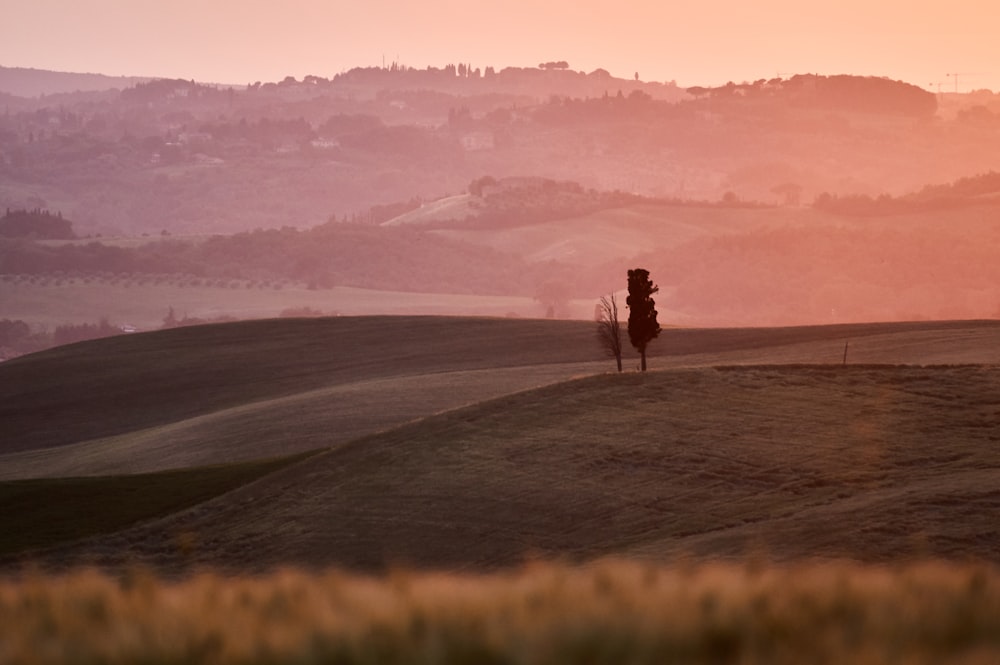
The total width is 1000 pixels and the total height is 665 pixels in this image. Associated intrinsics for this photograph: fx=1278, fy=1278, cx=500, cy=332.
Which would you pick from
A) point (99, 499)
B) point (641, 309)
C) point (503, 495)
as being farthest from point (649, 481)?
point (99, 499)

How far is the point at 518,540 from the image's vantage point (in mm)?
32875

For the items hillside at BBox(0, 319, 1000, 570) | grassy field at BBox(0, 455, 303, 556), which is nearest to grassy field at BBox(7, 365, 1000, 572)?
hillside at BBox(0, 319, 1000, 570)

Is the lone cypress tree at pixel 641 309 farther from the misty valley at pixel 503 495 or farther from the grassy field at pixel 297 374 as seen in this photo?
the grassy field at pixel 297 374

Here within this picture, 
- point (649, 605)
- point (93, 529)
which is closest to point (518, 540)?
point (93, 529)

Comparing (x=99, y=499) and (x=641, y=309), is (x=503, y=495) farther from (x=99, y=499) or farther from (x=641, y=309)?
(x=641, y=309)

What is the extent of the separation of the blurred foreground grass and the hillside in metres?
17.5

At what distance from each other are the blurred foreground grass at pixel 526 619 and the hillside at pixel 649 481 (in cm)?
1754

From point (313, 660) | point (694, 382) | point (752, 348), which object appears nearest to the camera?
point (313, 660)

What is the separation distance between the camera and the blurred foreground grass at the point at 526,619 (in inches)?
255

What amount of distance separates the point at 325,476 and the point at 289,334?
2729 inches

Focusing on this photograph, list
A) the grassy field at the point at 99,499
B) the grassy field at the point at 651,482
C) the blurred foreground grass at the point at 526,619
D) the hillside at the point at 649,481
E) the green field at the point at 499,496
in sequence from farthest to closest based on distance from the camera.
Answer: the grassy field at the point at 99,499, the hillside at the point at 649,481, the grassy field at the point at 651,482, the green field at the point at 499,496, the blurred foreground grass at the point at 526,619

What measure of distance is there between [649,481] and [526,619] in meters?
30.1

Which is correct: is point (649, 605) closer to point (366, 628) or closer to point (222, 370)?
point (366, 628)

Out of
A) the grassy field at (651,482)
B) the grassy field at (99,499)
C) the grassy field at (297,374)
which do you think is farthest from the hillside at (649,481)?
the grassy field at (297,374)
